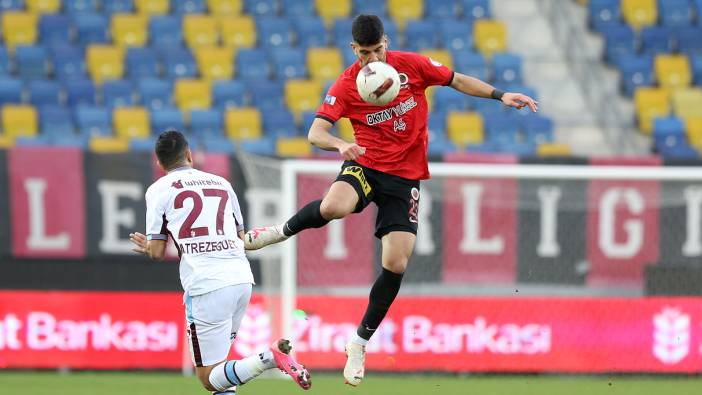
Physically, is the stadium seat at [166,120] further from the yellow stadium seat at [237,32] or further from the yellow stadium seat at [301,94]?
the yellow stadium seat at [237,32]

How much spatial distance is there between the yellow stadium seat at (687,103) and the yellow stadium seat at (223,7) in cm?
636

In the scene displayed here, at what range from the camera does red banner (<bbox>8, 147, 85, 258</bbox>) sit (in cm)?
1254

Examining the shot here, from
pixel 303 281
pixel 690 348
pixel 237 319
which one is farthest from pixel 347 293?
pixel 237 319

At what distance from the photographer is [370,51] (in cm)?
806

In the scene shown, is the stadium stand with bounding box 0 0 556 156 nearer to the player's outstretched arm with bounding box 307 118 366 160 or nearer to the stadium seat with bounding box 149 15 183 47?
the stadium seat with bounding box 149 15 183 47

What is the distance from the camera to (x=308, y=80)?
55.1 ft

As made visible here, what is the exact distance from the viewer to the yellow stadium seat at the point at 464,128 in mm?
16078

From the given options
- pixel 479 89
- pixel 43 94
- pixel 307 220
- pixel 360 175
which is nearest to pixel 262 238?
pixel 307 220

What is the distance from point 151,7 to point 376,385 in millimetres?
8006

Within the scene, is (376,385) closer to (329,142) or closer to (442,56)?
(329,142)

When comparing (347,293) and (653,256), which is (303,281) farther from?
(653,256)

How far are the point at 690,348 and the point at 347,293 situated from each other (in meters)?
3.55

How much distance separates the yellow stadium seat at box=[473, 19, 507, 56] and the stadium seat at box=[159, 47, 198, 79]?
13.7 ft

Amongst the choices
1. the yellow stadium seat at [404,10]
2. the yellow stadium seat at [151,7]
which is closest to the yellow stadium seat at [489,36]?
the yellow stadium seat at [404,10]
